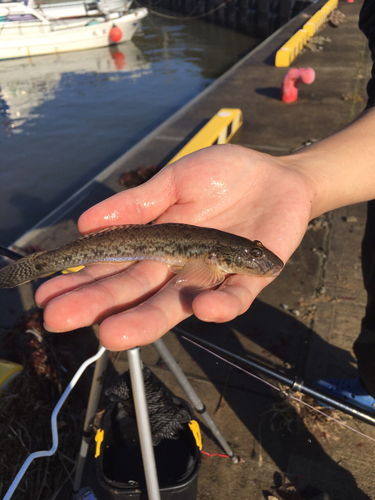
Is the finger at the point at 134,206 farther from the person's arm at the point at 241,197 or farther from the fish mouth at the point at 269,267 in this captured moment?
the fish mouth at the point at 269,267

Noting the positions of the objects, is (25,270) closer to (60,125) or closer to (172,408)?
(172,408)

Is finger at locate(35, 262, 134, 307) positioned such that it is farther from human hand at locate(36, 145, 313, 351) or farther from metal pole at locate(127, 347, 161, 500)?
metal pole at locate(127, 347, 161, 500)

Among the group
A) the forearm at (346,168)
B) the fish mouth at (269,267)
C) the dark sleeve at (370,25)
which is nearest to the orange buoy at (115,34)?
the dark sleeve at (370,25)

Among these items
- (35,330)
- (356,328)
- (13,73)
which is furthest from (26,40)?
(356,328)

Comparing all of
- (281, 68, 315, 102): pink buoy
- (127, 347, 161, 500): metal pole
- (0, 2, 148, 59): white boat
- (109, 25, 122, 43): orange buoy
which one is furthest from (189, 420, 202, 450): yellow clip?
(109, 25, 122, 43): orange buoy

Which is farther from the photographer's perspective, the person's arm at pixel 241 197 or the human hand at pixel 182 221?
the person's arm at pixel 241 197

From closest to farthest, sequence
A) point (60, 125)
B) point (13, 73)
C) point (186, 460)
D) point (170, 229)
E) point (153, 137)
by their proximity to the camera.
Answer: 1. point (186, 460)
2. point (170, 229)
3. point (153, 137)
4. point (60, 125)
5. point (13, 73)

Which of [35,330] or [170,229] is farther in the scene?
[35,330]
